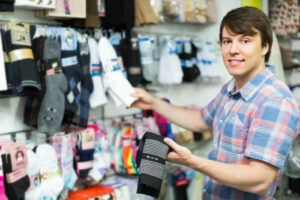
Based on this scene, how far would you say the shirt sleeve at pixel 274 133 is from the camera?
149cm

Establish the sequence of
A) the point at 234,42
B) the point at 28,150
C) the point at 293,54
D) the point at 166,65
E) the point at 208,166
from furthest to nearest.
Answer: the point at 293,54
the point at 166,65
the point at 28,150
the point at 234,42
the point at 208,166

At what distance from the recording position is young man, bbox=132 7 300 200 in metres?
1.49

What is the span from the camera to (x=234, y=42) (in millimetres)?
1661

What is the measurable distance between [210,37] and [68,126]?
2.12m

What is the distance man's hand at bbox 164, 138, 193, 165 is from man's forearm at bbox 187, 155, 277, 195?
21 millimetres

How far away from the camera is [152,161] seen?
5.00 ft

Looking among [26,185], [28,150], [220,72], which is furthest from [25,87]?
[220,72]

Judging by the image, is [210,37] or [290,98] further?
[210,37]

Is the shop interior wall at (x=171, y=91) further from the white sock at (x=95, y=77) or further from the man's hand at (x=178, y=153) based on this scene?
the man's hand at (x=178, y=153)

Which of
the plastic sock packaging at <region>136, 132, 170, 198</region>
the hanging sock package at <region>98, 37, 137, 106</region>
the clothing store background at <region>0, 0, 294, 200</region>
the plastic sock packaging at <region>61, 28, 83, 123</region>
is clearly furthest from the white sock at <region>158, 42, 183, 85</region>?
the plastic sock packaging at <region>136, 132, 170, 198</region>

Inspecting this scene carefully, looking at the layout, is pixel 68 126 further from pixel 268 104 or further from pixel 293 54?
pixel 293 54

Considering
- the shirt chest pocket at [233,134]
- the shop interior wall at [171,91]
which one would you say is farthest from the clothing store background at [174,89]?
the shirt chest pocket at [233,134]

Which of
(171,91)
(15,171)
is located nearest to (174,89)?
(171,91)

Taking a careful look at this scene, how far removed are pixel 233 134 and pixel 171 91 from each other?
2.27m
